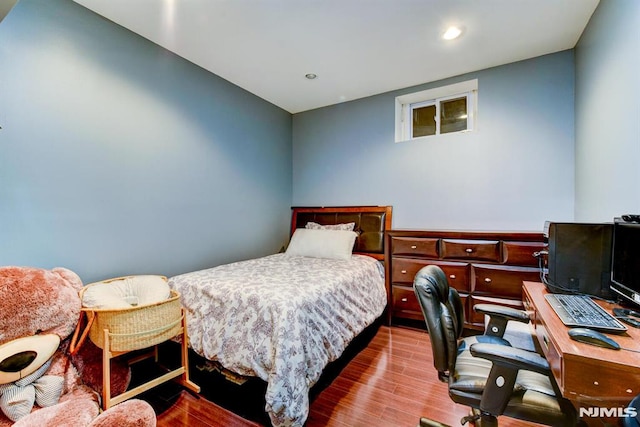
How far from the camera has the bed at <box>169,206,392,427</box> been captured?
1.54 m

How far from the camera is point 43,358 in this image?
1424 millimetres

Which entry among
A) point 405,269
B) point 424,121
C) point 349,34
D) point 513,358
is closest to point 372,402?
point 513,358

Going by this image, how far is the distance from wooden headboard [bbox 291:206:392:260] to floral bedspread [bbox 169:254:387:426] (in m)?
0.92

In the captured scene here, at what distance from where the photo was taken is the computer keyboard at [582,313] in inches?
42.4

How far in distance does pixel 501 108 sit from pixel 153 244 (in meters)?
3.52

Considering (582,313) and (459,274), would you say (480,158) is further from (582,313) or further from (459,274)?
(582,313)

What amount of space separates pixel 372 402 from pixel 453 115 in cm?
296

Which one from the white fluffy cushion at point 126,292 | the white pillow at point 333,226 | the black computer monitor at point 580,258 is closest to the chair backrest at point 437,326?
the black computer monitor at point 580,258

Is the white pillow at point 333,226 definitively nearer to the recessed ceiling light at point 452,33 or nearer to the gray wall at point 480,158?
the gray wall at point 480,158

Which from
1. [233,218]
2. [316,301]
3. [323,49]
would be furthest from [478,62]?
[233,218]

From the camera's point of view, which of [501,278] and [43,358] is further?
[501,278]

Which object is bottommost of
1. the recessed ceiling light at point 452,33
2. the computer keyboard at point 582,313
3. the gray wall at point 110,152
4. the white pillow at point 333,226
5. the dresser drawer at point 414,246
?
the computer keyboard at point 582,313

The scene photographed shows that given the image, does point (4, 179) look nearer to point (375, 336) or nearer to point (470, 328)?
point (375, 336)

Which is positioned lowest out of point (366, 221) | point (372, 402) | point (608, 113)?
point (372, 402)
